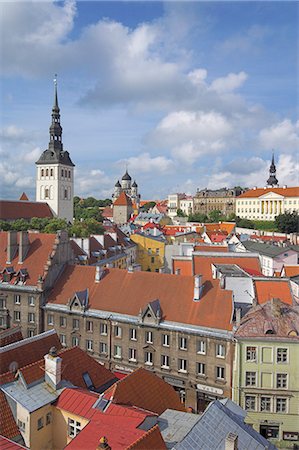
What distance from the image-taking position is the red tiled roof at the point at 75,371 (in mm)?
20859

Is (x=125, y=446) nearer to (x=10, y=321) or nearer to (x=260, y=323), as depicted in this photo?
(x=260, y=323)

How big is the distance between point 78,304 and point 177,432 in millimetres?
19377

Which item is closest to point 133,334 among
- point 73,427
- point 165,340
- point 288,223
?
point 165,340

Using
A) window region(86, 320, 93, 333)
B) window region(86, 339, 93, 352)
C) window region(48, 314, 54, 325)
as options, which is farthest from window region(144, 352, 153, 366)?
window region(48, 314, 54, 325)

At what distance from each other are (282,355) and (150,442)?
16.4m

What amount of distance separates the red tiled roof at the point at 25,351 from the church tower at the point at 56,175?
10327cm

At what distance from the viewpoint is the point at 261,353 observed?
Answer: 28.7 metres

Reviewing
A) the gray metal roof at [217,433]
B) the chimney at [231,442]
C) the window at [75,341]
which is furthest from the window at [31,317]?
the chimney at [231,442]

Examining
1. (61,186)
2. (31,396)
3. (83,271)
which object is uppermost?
(61,186)

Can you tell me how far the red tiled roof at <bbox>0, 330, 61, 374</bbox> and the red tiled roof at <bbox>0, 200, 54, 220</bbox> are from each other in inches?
3490

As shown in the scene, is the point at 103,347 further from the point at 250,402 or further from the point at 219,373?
the point at 250,402

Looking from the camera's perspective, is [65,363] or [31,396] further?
[65,363]

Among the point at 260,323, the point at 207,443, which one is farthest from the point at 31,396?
the point at 260,323

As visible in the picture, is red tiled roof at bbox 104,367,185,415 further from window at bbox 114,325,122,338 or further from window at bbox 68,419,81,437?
window at bbox 114,325,122,338
